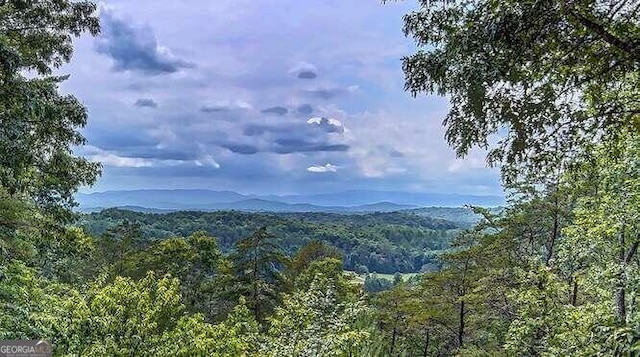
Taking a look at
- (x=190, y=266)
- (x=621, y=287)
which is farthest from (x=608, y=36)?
(x=190, y=266)

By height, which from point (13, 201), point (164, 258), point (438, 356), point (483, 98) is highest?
point (483, 98)

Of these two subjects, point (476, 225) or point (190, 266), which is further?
point (190, 266)

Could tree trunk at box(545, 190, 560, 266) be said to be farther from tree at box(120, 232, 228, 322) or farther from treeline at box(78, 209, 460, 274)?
treeline at box(78, 209, 460, 274)

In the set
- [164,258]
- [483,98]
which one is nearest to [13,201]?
[483,98]

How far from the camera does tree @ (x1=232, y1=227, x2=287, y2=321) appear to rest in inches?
910

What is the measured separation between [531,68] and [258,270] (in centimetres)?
2071

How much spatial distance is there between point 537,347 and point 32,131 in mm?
10290

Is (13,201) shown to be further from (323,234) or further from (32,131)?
(323,234)

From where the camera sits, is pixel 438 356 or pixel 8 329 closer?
pixel 8 329

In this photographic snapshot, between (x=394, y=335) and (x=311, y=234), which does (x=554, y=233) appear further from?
(x=311, y=234)

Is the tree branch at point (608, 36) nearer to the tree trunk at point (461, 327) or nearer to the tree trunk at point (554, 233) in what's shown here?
the tree trunk at point (554, 233)

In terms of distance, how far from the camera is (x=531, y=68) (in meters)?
4.30

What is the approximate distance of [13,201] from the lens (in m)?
7.72

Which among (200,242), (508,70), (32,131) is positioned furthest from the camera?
(200,242)
